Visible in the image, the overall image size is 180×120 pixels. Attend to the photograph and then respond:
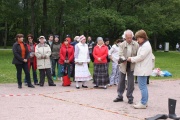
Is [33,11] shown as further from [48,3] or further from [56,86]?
[56,86]

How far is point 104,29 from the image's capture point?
123ft

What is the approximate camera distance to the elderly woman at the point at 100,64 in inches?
453

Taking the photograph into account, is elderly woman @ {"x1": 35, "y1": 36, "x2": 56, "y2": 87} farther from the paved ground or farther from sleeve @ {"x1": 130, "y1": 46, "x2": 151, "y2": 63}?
sleeve @ {"x1": 130, "y1": 46, "x2": 151, "y2": 63}

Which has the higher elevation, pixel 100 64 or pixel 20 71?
pixel 100 64

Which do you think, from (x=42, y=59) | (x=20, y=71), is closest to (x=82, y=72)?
(x=42, y=59)

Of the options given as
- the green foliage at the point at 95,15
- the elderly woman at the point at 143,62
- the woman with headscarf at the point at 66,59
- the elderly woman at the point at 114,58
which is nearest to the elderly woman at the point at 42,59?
the woman with headscarf at the point at 66,59

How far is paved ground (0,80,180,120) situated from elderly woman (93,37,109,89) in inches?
18.2

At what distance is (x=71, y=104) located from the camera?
8.54 meters

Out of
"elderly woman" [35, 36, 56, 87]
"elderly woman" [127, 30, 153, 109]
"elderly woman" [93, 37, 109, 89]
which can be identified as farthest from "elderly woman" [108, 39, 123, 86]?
"elderly woman" [127, 30, 153, 109]

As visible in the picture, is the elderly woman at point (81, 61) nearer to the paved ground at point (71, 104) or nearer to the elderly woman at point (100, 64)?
the elderly woman at point (100, 64)

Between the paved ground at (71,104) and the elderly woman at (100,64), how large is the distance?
46cm

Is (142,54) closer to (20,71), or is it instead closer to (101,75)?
(101,75)

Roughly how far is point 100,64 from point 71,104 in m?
3.33

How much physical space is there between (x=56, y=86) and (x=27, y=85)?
1023mm
